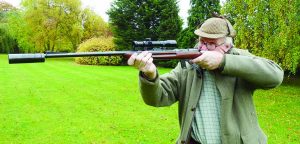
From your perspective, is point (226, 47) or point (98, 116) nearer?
point (226, 47)

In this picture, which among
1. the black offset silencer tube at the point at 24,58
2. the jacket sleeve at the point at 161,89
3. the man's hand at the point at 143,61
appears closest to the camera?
the black offset silencer tube at the point at 24,58

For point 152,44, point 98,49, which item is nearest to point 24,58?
point 152,44

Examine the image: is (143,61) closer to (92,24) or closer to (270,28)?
(270,28)

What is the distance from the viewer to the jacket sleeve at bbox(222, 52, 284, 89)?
313 centimetres

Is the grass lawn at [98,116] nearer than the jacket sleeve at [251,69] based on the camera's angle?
No

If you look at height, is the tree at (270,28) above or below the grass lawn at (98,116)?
above

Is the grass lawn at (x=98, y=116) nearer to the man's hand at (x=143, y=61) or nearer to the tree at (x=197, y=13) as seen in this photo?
the man's hand at (x=143, y=61)

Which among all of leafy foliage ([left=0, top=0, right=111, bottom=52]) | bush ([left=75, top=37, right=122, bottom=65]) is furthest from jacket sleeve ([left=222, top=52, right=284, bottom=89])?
leafy foliage ([left=0, top=0, right=111, bottom=52])

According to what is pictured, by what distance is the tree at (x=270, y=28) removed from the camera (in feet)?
46.9

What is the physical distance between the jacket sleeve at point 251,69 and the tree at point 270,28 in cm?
1173

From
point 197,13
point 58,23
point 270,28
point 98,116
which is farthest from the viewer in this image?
point 58,23

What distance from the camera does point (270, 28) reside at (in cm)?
1521

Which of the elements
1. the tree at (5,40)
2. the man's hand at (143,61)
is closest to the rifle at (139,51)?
the man's hand at (143,61)

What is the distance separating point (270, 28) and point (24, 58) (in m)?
13.8
